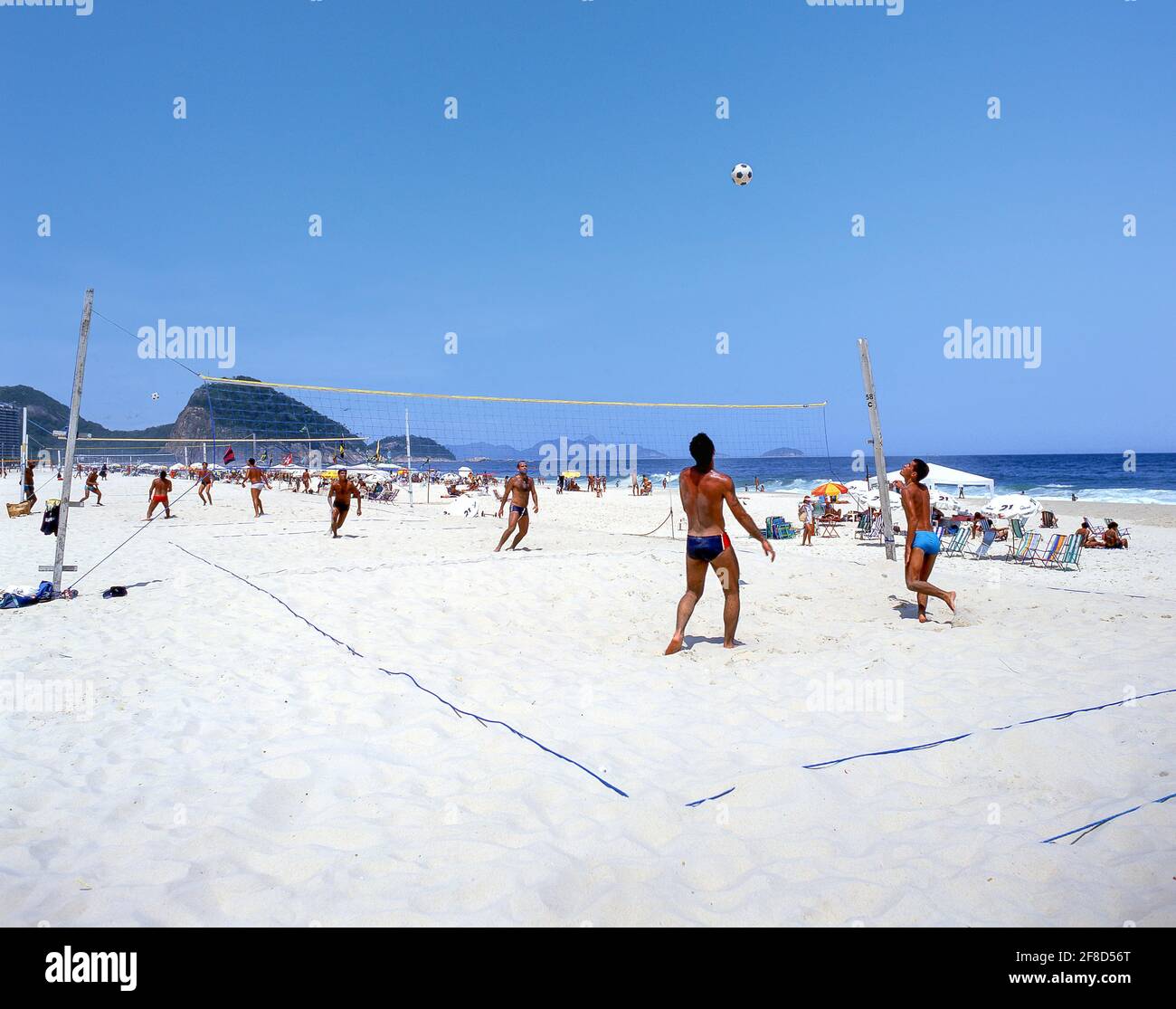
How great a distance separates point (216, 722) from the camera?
355 centimetres

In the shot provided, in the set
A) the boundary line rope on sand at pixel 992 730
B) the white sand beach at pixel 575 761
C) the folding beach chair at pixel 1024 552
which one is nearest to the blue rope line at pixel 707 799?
the white sand beach at pixel 575 761

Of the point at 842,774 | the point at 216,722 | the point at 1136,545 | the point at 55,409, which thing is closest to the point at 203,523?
the point at 216,722

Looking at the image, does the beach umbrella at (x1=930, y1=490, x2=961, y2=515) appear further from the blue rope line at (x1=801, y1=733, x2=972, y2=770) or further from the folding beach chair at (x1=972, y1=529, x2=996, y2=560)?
the blue rope line at (x1=801, y1=733, x2=972, y2=770)

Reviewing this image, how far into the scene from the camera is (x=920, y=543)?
223 inches

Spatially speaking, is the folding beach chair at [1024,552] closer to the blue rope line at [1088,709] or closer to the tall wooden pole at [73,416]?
the blue rope line at [1088,709]

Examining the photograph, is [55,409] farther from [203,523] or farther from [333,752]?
[333,752]

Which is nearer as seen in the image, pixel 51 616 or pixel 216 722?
pixel 216 722

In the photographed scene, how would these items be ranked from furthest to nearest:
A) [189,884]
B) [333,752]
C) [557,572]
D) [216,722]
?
1. [557,572]
2. [216,722]
3. [333,752]
4. [189,884]

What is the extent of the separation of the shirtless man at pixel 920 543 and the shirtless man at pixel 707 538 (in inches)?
60.7

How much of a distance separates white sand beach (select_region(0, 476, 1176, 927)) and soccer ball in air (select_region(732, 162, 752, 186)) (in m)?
7.47

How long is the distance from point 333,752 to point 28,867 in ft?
3.78

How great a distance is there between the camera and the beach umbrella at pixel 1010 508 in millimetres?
12727

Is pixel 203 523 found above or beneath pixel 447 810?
above
